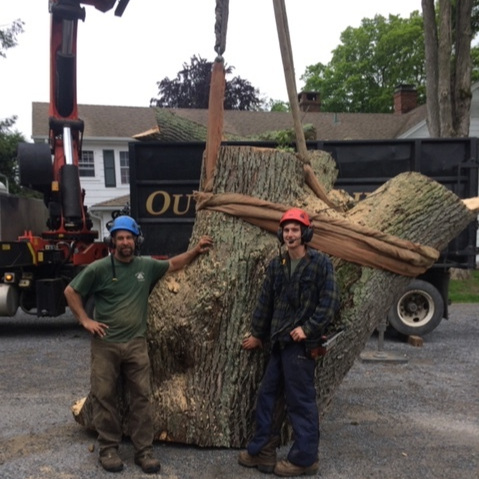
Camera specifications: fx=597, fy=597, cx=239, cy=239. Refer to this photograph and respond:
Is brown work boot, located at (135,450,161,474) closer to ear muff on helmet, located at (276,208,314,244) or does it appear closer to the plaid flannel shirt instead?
the plaid flannel shirt

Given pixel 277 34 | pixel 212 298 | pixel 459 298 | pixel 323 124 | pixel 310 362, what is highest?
pixel 323 124

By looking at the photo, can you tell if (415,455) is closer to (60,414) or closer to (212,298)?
(212,298)

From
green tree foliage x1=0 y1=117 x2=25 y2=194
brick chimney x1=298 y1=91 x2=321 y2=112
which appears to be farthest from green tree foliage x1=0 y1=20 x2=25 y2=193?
brick chimney x1=298 y1=91 x2=321 y2=112

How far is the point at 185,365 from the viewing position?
4.25 meters

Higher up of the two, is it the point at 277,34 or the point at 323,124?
the point at 323,124

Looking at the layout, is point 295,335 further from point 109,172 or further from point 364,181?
point 109,172

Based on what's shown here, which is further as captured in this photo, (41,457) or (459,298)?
(459,298)

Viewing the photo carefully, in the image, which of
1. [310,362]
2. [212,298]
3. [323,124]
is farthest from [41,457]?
[323,124]

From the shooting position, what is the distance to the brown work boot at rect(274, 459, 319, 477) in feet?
12.3

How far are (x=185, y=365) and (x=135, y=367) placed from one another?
42 cm

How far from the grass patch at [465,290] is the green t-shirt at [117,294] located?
10061 millimetres

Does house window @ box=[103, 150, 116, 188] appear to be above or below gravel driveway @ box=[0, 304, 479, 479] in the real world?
above

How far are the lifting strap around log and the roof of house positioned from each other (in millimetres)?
17270

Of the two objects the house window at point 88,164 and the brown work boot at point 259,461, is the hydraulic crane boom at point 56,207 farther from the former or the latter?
the house window at point 88,164
